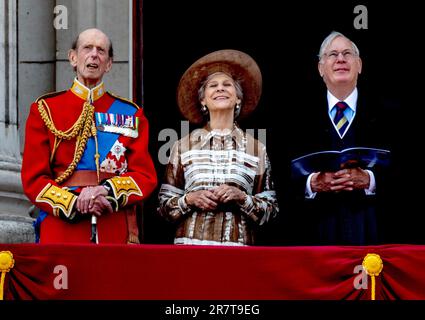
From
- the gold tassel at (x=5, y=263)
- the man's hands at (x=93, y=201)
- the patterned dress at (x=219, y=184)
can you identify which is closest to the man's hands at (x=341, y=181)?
the patterned dress at (x=219, y=184)

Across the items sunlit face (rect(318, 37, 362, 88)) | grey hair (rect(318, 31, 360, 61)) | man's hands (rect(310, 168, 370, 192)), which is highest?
grey hair (rect(318, 31, 360, 61))

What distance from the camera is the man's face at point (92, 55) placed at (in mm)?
11852

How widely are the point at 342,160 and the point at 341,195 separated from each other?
0.23m

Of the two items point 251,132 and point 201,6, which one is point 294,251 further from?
point 201,6

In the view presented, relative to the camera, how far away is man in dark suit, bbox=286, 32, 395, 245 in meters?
12.0

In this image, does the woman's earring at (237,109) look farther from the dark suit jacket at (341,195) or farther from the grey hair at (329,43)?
the grey hair at (329,43)

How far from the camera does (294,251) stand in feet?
36.1

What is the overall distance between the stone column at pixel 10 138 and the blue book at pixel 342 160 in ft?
5.88

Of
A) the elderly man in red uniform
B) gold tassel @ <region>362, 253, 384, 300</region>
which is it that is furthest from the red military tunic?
gold tassel @ <region>362, 253, 384, 300</region>

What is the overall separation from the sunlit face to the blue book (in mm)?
465

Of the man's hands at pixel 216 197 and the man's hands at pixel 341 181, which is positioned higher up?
the man's hands at pixel 341 181

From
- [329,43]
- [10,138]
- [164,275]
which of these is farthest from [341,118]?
[10,138]

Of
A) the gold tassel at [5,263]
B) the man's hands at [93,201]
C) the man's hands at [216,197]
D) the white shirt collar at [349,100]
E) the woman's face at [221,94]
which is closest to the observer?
the gold tassel at [5,263]

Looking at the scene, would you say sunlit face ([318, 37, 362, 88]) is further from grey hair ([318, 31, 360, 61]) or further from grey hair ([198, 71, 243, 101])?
grey hair ([198, 71, 243, 101])
